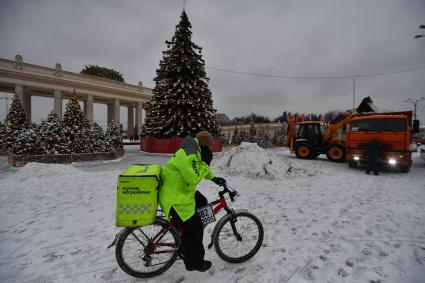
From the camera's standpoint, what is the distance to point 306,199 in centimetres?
625

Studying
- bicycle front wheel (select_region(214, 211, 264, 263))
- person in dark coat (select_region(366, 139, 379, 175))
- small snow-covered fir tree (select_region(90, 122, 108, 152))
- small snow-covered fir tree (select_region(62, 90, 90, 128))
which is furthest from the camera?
small snow-covered fir tree (select_region(62, 90, 90, 128))

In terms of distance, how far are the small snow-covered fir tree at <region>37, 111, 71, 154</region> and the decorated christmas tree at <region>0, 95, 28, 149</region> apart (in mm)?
6967

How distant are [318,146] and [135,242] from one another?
15996 millimetres

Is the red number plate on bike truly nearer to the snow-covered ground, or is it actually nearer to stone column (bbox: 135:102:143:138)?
the snow-covered ground

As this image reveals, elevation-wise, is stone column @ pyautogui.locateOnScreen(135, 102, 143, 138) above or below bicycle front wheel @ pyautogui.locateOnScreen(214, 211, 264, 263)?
above

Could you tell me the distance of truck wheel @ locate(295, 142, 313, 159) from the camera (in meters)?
16.0

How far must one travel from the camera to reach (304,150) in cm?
1623

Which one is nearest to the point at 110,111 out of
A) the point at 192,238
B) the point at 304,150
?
the point at 304,150

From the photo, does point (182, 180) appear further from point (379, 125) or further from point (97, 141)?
point (97, 141)

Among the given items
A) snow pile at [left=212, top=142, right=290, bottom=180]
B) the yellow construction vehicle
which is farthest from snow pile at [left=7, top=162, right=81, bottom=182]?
the yellow construction vehicle

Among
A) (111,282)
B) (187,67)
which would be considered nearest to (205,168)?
(111,282)

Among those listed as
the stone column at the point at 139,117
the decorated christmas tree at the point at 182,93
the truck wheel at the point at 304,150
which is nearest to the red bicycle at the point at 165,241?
the truck wheel at the point at 304,150

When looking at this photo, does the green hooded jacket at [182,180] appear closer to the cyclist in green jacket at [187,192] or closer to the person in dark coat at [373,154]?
the cyclist in green jacket at [187,192]

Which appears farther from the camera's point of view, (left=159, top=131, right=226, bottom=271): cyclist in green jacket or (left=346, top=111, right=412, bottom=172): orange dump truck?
(left=346, top=111, right=412, bottom=172): orange dump truck
